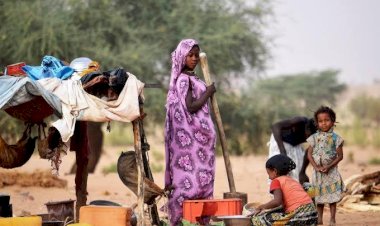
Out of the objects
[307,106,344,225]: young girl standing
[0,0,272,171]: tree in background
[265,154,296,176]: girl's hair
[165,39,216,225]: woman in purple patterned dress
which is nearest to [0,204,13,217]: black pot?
[165,39,216,225]: woman in purple patterned dress

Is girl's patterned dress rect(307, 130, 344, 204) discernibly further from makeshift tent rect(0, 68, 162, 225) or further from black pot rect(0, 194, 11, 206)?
black pot rect(0, 194, 11, 206)

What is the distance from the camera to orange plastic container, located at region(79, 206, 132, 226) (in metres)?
8.24

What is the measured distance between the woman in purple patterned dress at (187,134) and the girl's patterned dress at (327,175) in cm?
133

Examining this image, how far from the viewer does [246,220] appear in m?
8.44

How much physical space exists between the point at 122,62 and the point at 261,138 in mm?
8222

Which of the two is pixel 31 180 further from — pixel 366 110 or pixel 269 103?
pixel 366 110

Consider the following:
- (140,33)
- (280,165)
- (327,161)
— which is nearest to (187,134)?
(280,165)

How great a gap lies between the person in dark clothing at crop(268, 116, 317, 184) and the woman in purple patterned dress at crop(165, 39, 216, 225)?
149 centimetres

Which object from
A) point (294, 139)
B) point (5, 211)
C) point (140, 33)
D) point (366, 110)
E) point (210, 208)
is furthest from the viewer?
point (366, 110)

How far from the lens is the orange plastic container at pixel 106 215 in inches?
324

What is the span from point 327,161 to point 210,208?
1.69 metres

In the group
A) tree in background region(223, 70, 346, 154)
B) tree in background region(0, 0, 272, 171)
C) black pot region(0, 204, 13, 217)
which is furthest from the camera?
tree in background region(223, 70, 346, 154)

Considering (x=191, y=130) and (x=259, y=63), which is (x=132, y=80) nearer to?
(x=191, y=130)

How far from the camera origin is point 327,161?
10.1m
